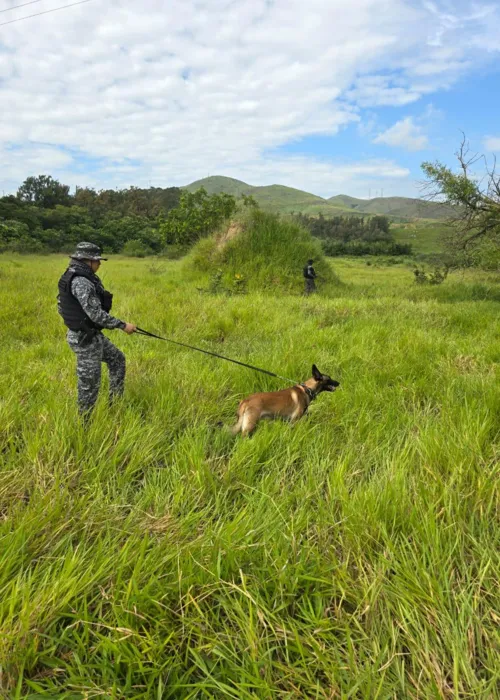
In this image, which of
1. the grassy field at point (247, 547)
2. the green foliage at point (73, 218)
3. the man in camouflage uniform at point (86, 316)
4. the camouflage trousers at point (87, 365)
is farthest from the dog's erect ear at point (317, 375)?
the green foliage at point (73, 218)

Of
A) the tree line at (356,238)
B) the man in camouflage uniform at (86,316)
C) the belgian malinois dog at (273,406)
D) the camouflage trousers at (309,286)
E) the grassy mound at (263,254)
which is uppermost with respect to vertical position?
the tree line at (356,238)

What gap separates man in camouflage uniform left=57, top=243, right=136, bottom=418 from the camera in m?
4.00

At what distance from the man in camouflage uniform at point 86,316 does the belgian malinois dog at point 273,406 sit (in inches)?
59.1

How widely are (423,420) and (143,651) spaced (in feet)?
10.7

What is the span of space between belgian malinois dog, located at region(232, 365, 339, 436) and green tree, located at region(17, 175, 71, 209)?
69.7m

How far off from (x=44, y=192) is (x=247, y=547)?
244 ft

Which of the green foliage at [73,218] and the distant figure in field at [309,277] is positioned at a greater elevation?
the green foliage at [73,218]

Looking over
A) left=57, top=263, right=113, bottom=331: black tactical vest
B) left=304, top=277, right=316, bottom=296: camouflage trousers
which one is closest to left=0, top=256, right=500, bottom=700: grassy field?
left=57, top=263, right=113, bottom=331: black tactical vest

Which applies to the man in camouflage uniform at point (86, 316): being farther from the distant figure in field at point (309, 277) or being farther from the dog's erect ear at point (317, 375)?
the distant figure in field at point (309, 277)

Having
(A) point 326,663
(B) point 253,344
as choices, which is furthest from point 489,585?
(B) point 253,344

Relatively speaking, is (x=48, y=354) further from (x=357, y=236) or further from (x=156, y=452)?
(x=357, y=236)

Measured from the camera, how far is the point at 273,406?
399cm

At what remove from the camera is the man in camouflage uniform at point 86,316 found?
3996mm

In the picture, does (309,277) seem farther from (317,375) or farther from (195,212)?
(195,212)
